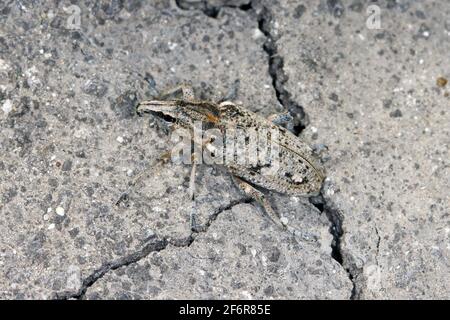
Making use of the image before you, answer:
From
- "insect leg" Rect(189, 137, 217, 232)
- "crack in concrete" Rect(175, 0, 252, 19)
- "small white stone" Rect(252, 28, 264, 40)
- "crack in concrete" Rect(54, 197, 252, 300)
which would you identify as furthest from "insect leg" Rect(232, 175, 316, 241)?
"crack in concrete" Rect(175, 0, 252, 19)

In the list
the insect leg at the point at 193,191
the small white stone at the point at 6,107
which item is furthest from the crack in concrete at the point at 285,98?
the small white stone at the point at 6,107

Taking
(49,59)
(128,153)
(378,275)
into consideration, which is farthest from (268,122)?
(49,59)

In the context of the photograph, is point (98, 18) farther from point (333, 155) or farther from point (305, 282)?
point (305, 282)

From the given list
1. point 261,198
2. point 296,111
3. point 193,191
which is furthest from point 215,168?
point 296,111

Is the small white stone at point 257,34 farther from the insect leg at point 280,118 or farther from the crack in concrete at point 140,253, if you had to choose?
the crack in concrete at point 140,253

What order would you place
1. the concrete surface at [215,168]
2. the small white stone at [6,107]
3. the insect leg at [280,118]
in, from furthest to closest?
the insect leg at [280,118] < the small white stone at [6,107] < the concrete surface at [215,168]

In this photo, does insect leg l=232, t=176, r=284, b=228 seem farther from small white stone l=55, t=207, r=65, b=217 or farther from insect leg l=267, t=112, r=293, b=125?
small white stone l=55, t=207, r=65, b=217

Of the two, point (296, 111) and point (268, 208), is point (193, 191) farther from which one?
point (296, 111)

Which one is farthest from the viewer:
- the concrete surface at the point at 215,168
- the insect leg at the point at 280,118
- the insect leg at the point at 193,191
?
the insect leg at the point at 280,118
